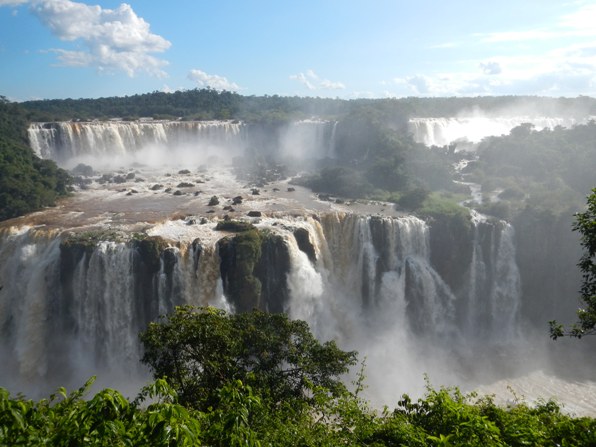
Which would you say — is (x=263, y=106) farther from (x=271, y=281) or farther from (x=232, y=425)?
(x=232, y=425)

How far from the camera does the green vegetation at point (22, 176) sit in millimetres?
28969

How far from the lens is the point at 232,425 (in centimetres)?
511

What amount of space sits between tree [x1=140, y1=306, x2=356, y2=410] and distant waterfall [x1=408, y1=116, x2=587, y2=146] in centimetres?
4258

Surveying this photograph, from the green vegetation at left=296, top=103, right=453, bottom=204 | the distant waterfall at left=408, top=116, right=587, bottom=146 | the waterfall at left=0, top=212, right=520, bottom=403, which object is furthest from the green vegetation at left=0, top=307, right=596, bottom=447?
the distant waterfall at left=408, top=116, right=587, bottom=146

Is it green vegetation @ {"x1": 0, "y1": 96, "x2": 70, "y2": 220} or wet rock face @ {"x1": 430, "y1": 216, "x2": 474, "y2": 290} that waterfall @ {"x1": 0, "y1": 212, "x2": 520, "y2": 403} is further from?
green vegetation @ {"x1": 0, "y1": 96, "x2": 70, "y2": 220}

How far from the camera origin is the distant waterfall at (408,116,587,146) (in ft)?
182

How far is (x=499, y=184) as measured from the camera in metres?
39.8

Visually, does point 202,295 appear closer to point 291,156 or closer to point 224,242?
point 224,242

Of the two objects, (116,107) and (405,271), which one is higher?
(116,107)

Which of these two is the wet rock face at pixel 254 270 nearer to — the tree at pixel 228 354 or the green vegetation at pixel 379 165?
the tree at pixel 228 354

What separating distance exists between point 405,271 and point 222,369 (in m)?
18.8

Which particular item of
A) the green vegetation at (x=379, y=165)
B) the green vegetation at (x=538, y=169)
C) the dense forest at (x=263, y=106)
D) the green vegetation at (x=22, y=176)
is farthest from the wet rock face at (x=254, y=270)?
the dense forest at (x=263, y=106)

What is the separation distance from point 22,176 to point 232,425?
33.2 meters

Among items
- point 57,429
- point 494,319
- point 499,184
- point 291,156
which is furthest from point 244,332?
point 291,156
